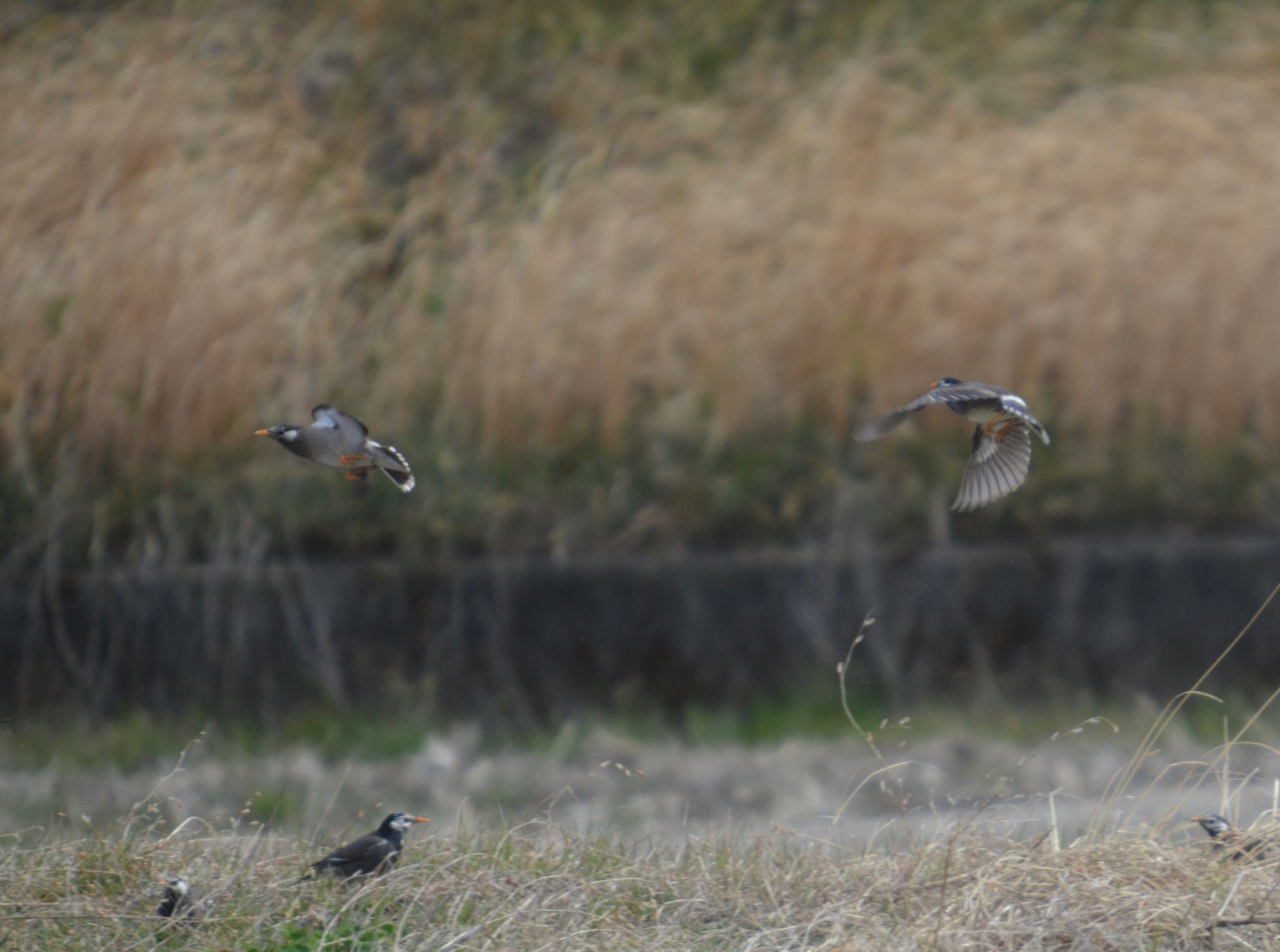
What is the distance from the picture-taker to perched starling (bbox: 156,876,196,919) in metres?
2.21

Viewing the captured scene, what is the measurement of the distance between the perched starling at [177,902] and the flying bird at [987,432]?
138 centimetres

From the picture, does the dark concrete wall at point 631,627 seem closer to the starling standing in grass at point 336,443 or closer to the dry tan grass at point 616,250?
the dry tan grass at point 616,250

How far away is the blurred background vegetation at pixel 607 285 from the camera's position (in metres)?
3.97

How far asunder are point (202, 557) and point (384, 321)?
1.12 metres

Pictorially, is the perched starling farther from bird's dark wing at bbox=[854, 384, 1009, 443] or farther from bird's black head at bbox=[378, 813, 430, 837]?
bird's dark wing at bbox=[854, 384, 1009, 443]

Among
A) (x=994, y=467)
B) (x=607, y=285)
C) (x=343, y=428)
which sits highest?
(x=607, y=285)

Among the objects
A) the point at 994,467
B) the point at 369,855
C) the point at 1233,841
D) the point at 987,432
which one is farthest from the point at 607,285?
the point at 1233,841

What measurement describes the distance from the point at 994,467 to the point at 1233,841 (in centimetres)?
88

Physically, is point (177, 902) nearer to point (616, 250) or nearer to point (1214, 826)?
point (1214, 826)

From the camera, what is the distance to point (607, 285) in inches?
179

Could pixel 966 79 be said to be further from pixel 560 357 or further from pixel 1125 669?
pixel 1125 669

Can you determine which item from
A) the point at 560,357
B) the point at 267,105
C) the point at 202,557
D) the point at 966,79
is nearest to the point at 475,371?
the point at 560,357

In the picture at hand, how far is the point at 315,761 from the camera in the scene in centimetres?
353

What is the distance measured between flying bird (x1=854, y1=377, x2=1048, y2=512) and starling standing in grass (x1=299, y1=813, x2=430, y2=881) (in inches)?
43.3
